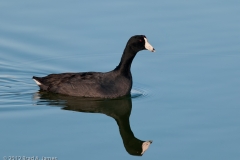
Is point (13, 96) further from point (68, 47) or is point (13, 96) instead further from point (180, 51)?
point (180, 51)

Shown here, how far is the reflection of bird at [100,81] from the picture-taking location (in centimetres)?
1403

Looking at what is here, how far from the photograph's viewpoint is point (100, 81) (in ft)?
46.2

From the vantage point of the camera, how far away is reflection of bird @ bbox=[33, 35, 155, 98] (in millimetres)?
14031

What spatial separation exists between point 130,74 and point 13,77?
2.38m

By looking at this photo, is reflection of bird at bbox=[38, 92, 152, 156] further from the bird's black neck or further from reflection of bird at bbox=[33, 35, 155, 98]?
the bird's black neck

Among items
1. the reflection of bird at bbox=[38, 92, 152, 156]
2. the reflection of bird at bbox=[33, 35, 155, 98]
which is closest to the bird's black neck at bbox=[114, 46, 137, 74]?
the reflection of bird at bbox=[33, 35, 155, 98]

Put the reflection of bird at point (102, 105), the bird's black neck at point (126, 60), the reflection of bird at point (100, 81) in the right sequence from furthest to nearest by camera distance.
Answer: the bird's black neck at point (126, 60)
the reflection of bird at point (100, 81)
the reflection of bird at point (102, 105)

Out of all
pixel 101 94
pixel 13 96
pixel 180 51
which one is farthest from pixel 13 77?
pixel 180 51

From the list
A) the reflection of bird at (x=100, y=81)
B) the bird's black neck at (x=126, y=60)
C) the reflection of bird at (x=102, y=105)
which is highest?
the bird's black neck at (x=126, y=60)

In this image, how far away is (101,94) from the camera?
1400 cm

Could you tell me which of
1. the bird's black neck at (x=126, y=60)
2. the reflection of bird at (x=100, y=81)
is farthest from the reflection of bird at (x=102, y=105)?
the bird's black neck at (x=126, y=60)

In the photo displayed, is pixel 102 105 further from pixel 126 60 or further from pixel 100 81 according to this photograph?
pixel 126 60

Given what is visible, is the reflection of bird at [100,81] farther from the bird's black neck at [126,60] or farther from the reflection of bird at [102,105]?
the reflection of bird at [102,105]

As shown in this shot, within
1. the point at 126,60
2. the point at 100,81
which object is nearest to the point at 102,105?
the point at 100,81
